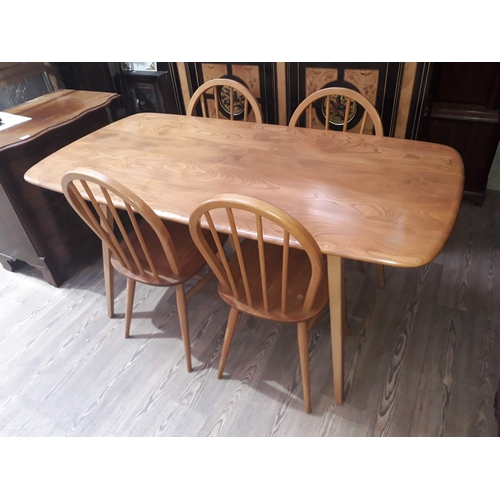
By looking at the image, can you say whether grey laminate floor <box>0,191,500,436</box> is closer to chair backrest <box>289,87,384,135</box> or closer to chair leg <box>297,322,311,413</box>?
chair leg <box>297,322,311,413</box>

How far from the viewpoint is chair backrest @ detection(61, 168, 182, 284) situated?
1075 millimetres

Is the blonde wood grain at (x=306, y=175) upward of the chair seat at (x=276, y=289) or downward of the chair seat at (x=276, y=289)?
upward

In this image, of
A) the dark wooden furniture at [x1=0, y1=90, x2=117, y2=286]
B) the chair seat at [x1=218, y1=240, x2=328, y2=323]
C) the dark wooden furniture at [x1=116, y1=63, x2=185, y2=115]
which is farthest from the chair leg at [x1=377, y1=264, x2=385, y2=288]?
the dark wooden furniture at [x1=116, y1=63, x2=185, y2=115]

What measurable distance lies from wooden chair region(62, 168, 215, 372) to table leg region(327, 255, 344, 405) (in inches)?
20.3

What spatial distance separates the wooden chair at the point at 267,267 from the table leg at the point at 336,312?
0.04 m

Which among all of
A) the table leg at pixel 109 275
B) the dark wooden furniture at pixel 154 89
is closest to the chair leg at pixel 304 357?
the table leg at pixel 109 275

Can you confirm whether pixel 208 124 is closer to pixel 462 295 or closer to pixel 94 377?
pixel 94 377

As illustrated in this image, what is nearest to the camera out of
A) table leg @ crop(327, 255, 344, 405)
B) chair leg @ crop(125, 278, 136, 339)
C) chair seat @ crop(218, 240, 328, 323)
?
table leg @ crop(327, 255, 344, 405)

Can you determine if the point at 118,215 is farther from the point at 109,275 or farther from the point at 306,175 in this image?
the point at 306,175

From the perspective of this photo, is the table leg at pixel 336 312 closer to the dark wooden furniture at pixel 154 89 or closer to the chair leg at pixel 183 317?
the chair leg at pixel 183 317

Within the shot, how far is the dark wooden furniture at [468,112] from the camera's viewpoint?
1939 millimetres

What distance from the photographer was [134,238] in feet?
5.13

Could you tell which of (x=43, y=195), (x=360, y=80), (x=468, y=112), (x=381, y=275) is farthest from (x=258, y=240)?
(x=468, y=112)
